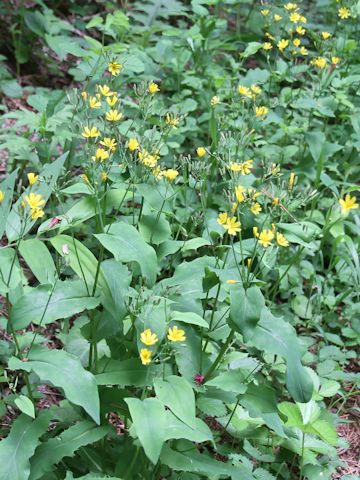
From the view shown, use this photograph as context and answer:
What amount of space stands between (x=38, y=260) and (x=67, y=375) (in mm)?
494

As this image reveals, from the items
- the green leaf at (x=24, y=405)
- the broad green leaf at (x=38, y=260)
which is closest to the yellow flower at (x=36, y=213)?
the broad green leaf at (x=38, y=260)

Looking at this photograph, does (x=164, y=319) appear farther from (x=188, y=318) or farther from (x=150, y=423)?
(x=150, y=423)

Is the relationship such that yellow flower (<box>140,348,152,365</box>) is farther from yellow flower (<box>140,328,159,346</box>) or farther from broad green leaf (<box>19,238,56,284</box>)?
broad green leaf (<box>19,238,56,284</box>)

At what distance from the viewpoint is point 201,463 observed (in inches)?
85.3

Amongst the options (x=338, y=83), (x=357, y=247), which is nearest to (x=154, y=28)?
(x=338, y=83)

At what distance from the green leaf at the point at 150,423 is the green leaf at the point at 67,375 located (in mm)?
111

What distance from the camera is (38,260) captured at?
229 cm

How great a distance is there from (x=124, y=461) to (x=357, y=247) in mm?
1914

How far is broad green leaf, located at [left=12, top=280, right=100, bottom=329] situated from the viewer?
2.10 metres

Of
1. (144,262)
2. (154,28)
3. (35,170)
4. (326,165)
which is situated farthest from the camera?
(154,28)

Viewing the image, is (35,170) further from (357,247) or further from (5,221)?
→ (357,247)

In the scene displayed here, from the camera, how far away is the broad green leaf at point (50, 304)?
2.10 m

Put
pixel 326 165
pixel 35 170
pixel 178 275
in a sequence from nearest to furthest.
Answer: pixel 178 275
pixel 35 170
pixel 326 165

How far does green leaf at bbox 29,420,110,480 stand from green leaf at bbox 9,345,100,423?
24 centimetres
